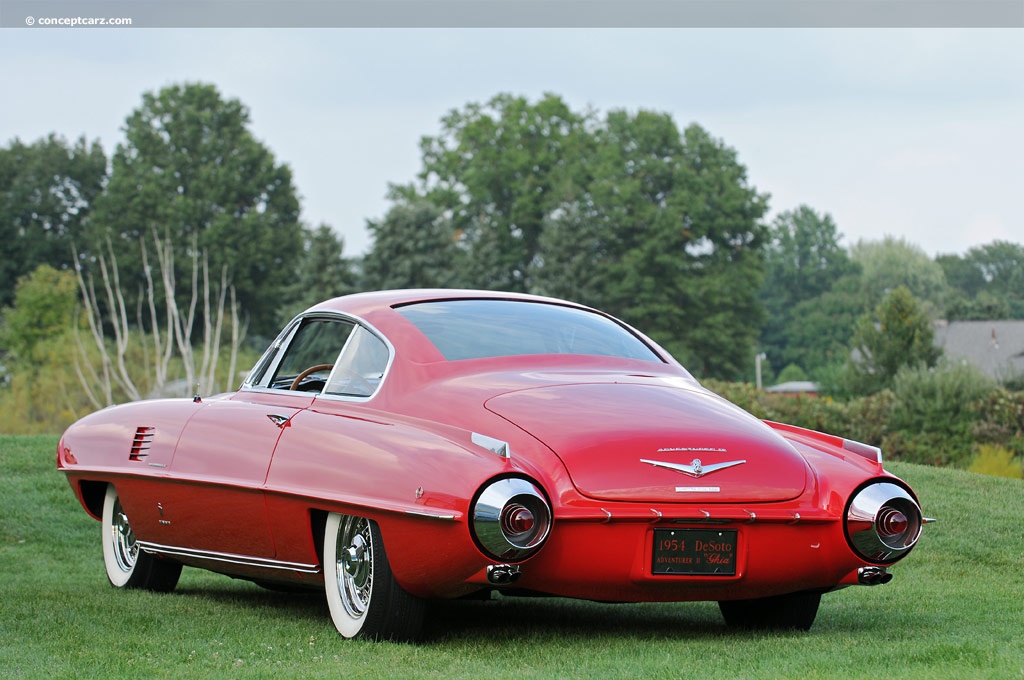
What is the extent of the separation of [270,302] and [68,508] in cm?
4907

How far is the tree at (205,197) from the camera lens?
5838cm

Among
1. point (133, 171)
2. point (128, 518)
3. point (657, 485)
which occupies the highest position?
point (133, 171)

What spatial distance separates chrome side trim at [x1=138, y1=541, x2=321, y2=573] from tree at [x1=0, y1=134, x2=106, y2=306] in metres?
58.3

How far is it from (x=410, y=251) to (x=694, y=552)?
162 feet

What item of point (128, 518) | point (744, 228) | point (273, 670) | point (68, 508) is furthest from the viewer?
point (744, 228)

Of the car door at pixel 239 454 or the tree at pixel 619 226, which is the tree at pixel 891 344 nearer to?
the tree at pixel 619 226

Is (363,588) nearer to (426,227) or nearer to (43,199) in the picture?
(426,227)

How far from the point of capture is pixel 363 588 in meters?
5.21

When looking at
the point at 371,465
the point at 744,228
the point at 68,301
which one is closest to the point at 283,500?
the point at 371,465

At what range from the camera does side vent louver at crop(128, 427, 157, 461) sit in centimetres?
668

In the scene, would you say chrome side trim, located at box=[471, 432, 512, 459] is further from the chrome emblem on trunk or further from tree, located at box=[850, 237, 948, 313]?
tree, located at box=[850, 237, 948, 313]

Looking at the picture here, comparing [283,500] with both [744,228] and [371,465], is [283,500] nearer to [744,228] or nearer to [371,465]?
[371,465]

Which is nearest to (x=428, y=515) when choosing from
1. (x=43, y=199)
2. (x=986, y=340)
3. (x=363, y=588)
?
(x=363, y=588)

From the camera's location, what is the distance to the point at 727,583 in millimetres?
4844
